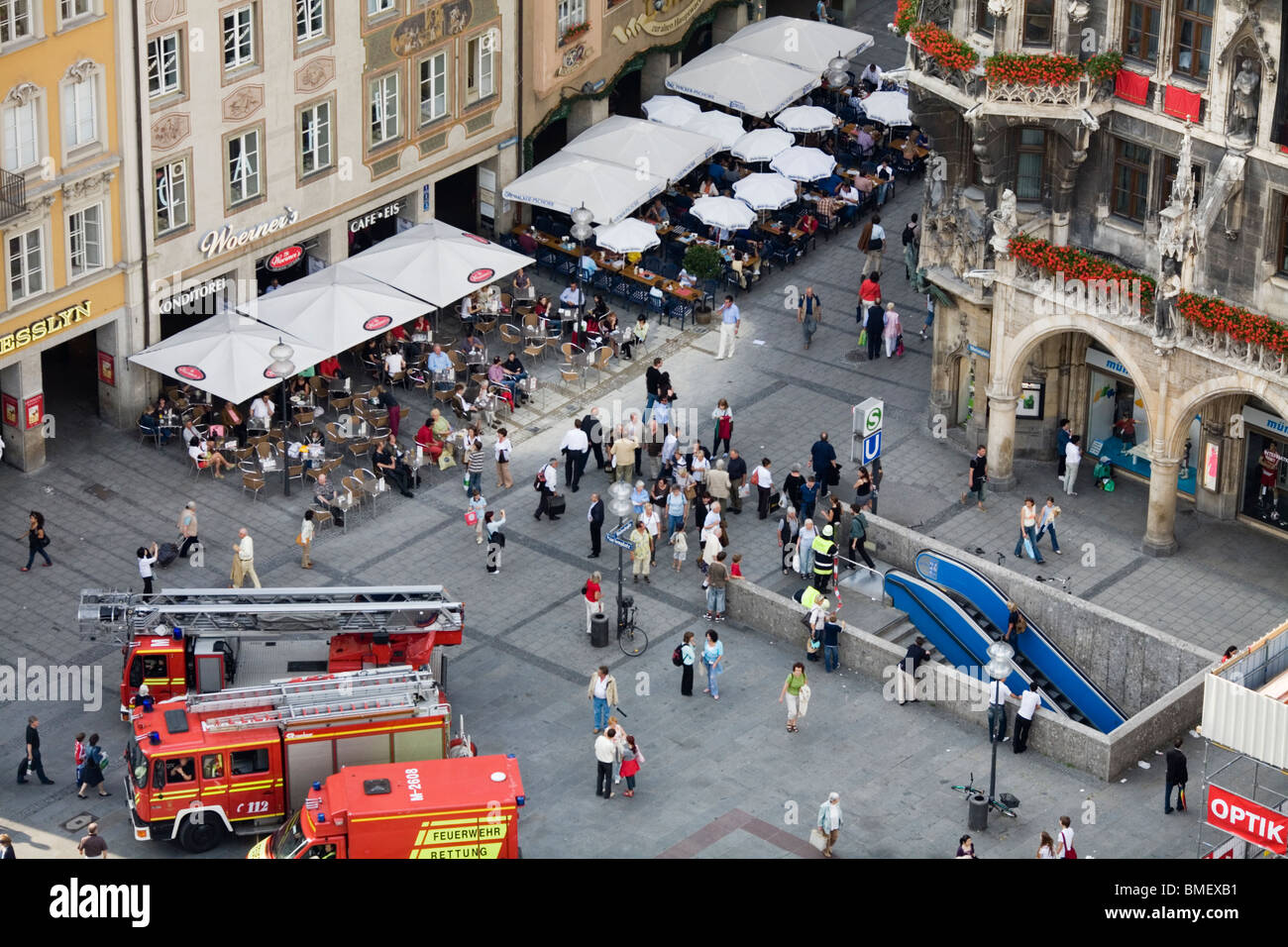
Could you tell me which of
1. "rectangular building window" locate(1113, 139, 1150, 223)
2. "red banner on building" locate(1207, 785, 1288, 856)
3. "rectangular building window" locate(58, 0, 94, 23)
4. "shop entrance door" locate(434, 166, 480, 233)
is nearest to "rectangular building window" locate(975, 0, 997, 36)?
"rectangular building window" locate(1113, 139, 1150, 223)

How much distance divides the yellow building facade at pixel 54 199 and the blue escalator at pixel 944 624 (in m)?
21.0

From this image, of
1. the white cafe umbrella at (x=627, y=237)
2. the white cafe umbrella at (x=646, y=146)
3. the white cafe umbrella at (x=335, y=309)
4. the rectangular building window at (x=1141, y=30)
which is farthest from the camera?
the white cafe umbrella at (x=646, y=146)

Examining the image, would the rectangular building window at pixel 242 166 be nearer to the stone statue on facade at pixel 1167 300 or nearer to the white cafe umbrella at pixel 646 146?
the white cafe umbrella at pixel 646 146

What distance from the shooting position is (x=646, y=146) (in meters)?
73.8

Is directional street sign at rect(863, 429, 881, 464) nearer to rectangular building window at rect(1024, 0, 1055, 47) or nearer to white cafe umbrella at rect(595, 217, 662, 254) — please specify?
rectangular building window at rect(1024, 0, 1055, 47)

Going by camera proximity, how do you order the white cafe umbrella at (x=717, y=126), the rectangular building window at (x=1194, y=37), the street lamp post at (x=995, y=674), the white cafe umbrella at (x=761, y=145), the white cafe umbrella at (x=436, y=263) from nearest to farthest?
the street lamp post at (x=995, y=674)
the rectangular building window at (x=1194, y=37)
the white cafe umbrella at (x=436, y=263)
the white cafe umbrella at (x=761, y=145)
the white cafe umbrella at (x=717, y=126)

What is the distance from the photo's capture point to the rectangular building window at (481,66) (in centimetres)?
6988

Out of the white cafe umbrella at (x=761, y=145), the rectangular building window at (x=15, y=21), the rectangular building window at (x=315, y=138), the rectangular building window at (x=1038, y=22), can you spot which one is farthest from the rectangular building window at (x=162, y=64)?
the rectangular building window at (x=1038, y=22)

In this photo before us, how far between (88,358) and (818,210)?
22569 mm

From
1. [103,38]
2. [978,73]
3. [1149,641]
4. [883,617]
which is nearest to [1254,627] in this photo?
[1149,641]

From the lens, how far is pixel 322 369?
6581cm

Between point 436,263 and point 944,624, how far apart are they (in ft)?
64.0

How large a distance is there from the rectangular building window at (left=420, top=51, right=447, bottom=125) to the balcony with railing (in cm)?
1395

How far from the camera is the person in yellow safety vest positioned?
2240 inches
